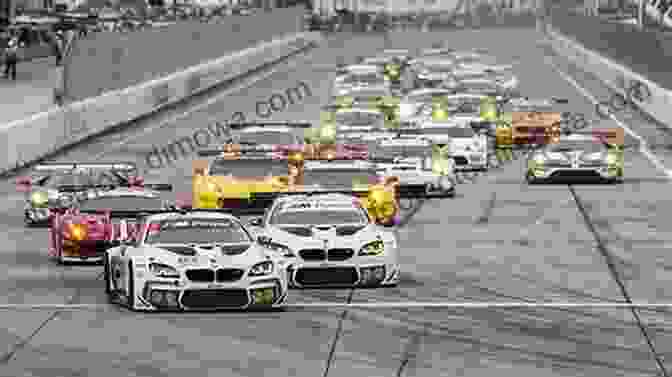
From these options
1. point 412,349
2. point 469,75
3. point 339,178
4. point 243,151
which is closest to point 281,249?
point 412,349

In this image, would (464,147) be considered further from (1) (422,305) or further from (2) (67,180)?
(1) (422,305)

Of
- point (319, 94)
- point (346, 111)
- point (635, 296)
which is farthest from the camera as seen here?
point (319, 94)

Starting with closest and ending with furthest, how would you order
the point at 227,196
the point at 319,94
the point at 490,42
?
the point at 227,196 → the point at 319,94 → the point at 490,42

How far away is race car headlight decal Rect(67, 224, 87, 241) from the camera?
80.1 feet

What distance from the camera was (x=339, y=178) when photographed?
3094cm

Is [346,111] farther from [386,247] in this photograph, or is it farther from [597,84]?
[597,84]

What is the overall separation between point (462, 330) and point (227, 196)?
523 inches

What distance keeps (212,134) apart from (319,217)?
104 ft

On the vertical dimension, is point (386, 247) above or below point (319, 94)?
above

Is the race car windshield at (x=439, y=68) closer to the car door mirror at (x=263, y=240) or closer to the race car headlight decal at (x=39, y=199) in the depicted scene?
the race car headlight decal at (x=39, y=199)

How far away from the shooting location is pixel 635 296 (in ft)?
70.4

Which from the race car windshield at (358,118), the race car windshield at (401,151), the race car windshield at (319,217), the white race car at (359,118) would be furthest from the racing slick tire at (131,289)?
the race car windshield at (358,118)

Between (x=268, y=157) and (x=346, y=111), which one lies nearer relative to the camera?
(x=268, y=157)

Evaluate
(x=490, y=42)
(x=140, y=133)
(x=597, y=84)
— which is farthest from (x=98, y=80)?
(x=490, y=42)
